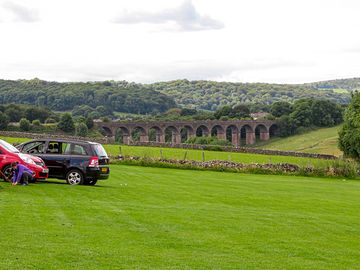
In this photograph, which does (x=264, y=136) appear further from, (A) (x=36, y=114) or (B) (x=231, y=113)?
(A) (x=36, y=114)

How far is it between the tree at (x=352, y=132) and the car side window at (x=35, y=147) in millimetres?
52174

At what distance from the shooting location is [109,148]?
6481 centimetres

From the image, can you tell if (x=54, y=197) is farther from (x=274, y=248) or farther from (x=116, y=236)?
(x=274, y=248)

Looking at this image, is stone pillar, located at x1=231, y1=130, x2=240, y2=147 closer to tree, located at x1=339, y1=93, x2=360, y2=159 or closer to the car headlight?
tree, located at x1=339, y1=93, x2=360, y2=159

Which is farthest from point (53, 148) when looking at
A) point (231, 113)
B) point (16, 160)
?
point (231, 113)

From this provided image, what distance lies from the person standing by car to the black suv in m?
2.63

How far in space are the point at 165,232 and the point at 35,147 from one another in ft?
41.6

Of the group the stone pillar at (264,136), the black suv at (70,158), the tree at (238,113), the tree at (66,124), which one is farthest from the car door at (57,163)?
the tree at (238,113)

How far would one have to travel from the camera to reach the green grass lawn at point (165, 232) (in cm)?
1056

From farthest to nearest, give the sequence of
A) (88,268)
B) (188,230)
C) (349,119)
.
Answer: (349,119), (188,230), (88,268)

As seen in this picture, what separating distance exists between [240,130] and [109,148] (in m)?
112

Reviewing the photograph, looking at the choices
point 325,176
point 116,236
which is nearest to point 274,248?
point 116,236

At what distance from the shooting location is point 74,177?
24.3 m

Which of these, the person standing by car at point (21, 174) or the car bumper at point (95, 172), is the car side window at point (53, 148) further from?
the person standing by car at point (21, 174)
